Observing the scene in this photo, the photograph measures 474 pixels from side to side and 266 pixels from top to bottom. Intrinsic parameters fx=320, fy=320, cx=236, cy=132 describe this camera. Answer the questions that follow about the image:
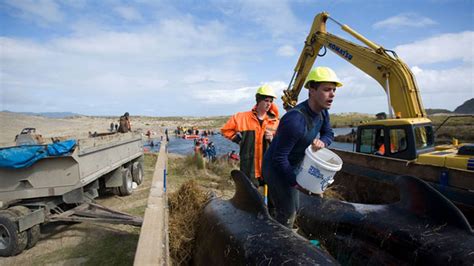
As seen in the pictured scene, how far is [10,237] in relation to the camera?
15.3 ft

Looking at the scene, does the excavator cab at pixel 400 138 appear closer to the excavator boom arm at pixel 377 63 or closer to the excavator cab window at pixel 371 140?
the excavator cab window at pixel 371 140

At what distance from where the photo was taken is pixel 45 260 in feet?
15.2

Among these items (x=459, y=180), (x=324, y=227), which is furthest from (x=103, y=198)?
(x=459, y=180)

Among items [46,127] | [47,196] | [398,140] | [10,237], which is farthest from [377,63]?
[46,127]

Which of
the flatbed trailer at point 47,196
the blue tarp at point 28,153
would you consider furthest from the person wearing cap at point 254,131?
the blue tarp at point 28,153

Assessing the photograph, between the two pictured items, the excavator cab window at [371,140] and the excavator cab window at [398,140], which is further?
the excavator cab window at [371,140]

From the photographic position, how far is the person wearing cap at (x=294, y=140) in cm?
302

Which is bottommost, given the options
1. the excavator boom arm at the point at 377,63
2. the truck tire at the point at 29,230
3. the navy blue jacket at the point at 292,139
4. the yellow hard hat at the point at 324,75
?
the truck tire at the point at 29,230

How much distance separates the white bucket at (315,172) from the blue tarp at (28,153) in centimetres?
411

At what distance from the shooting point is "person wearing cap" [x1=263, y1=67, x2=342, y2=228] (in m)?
3.02

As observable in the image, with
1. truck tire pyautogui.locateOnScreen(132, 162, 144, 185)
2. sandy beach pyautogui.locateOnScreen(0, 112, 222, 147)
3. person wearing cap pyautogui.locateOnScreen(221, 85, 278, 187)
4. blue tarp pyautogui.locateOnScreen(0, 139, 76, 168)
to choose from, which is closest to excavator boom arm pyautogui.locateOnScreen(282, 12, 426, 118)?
person wearing cap pyautogui.locateOnScreen(221, 85, 278, 187)

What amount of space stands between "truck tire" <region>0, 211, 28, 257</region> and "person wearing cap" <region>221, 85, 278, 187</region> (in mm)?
3360

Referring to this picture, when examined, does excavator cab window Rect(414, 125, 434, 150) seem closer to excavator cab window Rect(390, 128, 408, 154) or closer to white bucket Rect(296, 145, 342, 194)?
excavator cab window Rect(390, 128, 408, 154)

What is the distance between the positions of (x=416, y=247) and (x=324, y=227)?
129 cm
